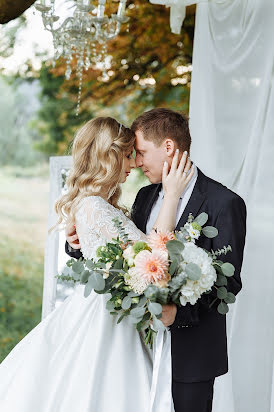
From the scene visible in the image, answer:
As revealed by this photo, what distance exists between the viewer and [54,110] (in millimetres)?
5543

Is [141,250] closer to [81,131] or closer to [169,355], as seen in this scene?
[169,355]

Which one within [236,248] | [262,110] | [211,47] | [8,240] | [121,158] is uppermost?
[211,47]

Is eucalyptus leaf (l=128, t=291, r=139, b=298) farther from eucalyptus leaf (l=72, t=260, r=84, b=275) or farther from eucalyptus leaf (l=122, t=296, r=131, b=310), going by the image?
eucalyptus leaf (l=72, t=260, r=84, b=275)

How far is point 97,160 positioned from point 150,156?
0.22 m

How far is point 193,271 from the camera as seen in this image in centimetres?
177

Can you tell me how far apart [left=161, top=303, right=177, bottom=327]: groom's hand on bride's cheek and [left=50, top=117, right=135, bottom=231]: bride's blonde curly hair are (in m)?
0.62

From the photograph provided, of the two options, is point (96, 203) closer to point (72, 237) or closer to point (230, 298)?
point (72, 237)

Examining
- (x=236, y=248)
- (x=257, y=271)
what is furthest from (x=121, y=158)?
(x=257, y=271)

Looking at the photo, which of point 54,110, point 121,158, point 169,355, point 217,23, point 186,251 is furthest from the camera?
point 54,110

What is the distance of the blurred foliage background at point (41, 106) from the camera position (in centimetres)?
523

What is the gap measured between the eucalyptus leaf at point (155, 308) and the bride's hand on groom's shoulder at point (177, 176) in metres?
0.57

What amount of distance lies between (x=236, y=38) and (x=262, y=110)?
0.44 meters

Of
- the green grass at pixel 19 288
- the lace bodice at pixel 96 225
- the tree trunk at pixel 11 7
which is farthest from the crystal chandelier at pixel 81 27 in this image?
the green grass at pixel 19 288

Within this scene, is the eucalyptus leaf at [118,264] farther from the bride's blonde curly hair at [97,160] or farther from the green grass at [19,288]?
the green grass at [19,288]
